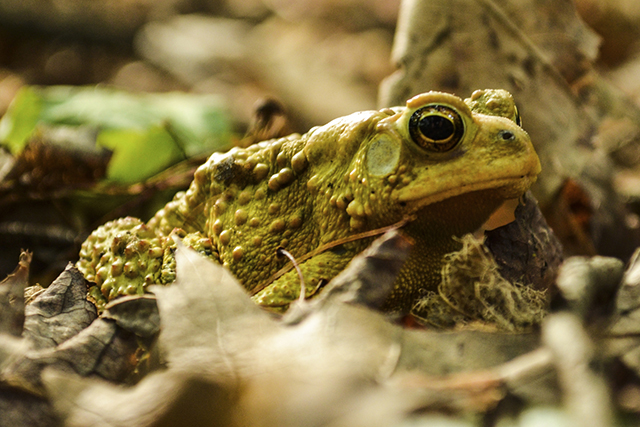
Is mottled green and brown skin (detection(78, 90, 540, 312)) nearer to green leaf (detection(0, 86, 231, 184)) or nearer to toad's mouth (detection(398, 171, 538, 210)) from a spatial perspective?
toad's mouth (detection(398, 171, 538, 210))

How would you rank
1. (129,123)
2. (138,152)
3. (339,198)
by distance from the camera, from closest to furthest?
(339,198) → (138,152) → (129,123)

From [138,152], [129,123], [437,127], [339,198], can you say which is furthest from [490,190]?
[129,123]

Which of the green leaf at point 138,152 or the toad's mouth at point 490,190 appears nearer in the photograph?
the toad's mouth at point 490,190

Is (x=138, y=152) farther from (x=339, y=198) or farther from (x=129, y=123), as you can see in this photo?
(x=339, y=198)

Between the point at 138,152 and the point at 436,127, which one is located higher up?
the point at 138,152

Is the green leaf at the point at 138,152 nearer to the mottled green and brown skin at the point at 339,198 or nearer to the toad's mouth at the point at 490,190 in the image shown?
the mottled green and brown skin at the point at 339,198

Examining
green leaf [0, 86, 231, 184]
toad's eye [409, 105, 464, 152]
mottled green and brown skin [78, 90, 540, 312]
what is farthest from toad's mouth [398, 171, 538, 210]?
green leaf [0, 86, 231, 184]

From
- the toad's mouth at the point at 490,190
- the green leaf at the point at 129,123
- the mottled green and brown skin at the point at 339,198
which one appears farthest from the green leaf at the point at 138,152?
the toad's mouth at the point at 490,190

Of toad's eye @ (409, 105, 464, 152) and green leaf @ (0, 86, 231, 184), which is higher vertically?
green leaf @ (0, 86, 231, 184)
